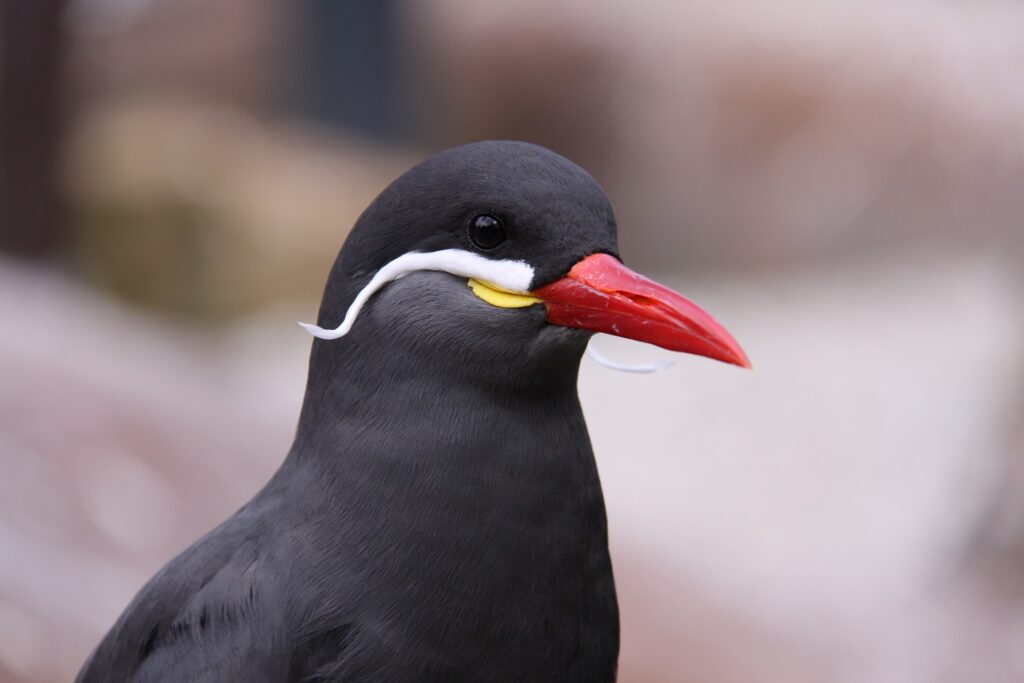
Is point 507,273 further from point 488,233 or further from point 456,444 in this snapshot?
point 456,444

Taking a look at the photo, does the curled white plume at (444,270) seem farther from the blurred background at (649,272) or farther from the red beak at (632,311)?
the blurred background at (649,272)

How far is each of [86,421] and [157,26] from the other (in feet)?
32.0

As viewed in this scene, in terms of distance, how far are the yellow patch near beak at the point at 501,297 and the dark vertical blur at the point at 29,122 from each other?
7.85 metres

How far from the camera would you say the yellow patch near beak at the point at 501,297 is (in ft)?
8.70

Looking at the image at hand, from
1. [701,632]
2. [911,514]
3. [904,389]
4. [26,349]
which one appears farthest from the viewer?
[904,389]

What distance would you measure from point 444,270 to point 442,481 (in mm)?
404

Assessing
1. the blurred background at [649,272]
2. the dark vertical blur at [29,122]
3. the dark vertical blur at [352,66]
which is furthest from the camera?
the dark vertical blur at [352,66]

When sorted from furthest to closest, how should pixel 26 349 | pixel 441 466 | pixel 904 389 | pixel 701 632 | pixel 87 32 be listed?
pixel 87 32 → pixel 904 389 → pixel 26 349 → pixel 701 632 → pixel 441 466

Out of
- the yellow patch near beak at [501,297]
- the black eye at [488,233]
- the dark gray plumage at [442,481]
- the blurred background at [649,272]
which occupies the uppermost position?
the blurred background at [649,272]

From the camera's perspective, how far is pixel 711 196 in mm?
12594

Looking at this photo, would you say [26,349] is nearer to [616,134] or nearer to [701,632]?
[701,632]

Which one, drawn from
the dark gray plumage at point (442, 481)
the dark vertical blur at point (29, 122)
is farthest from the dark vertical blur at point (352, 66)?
the dark gray plumage at point (442, 481)

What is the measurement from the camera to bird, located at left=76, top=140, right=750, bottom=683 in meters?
2.62

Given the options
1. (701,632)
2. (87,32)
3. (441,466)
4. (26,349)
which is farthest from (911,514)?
(87,32)
